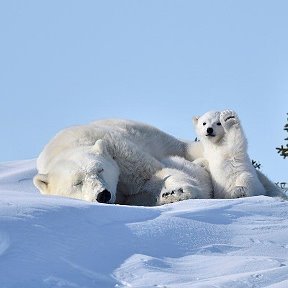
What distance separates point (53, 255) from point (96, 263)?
0.74ft

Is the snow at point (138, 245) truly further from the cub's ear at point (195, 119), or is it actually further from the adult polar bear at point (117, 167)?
the cub's ear at point (195, 119)

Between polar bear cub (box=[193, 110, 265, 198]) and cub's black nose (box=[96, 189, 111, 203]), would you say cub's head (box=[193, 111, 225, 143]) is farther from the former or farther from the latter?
cub's black nose (box=[96, 189, 111, 203])

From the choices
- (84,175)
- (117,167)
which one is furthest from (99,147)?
(84,175)

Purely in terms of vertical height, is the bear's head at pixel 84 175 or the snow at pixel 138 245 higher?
the snow at pixel 138 245

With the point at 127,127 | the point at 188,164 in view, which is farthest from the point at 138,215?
the point at 127,127

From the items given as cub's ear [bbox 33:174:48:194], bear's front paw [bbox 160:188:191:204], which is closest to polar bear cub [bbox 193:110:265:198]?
bear's front paw [bbox 160:188:191:204]

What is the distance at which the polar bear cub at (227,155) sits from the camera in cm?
731

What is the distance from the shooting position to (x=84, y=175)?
6656 millimetres

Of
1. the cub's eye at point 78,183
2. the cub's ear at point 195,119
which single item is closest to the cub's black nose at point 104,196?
the cub's eye at point 78,183

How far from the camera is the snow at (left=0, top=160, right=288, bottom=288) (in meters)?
3.71

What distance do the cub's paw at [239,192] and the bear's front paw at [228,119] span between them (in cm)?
69

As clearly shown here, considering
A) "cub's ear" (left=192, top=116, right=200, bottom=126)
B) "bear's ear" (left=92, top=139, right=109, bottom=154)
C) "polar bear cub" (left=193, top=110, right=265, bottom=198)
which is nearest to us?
"bear's ear" (left=92, top=139, right=109, bottom=154)

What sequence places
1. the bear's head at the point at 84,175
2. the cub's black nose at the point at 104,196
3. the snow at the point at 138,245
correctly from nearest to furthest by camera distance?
the snow at the point at 138,245
the cub's black nose at the point at 104,196
the bear's head at the point at 84,175

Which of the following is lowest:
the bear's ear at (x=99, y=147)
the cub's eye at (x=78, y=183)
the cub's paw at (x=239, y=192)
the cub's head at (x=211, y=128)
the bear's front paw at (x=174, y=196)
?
the cub's paw at (x=239, y=192)
